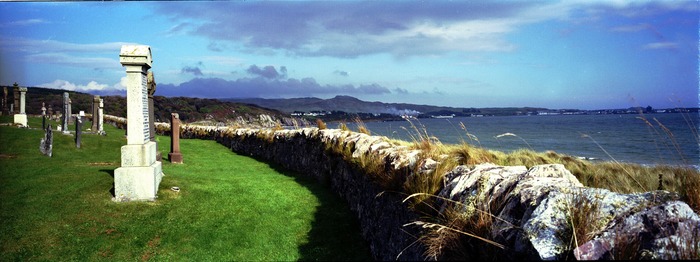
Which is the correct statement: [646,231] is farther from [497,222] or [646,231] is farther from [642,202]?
[497,222]

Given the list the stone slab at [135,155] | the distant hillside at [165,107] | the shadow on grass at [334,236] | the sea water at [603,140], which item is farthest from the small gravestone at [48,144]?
the distant hillside at [165,107]

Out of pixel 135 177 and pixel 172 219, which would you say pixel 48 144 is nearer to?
pixel 135 177

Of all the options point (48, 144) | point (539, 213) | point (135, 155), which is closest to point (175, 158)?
point (48, 144)

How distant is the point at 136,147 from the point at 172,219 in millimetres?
2165

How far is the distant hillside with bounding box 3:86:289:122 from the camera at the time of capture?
60800 millimetres

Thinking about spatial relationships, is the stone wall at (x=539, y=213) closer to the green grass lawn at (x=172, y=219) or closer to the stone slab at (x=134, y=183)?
the green grass lawn at (x=172, y=219)

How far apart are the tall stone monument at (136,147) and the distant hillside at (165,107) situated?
43754mm

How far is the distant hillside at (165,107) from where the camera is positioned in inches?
2394

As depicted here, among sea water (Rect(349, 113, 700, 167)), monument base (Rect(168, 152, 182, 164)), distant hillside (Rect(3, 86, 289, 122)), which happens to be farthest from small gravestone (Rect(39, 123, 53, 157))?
distant hillside (Rect(3, 86, 289, 122))

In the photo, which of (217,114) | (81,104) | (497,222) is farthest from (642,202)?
(217,114)

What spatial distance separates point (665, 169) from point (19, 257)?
357 inches

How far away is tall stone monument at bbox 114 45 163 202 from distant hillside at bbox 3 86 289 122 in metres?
43.8

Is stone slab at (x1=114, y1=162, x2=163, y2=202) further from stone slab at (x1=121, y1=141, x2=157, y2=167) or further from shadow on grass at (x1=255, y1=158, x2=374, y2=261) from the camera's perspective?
shadow on grass at (x1=255, y1=158, x2=374, y2=261)

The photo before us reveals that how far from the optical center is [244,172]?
44.7 ft
